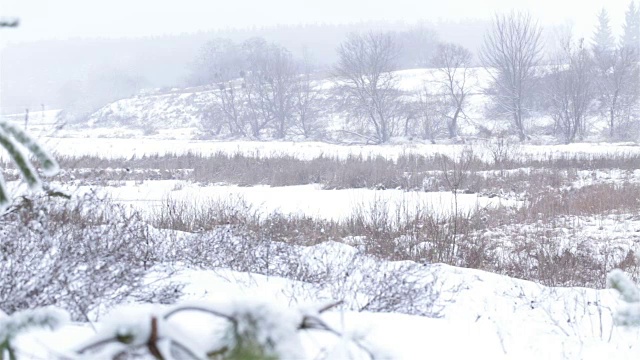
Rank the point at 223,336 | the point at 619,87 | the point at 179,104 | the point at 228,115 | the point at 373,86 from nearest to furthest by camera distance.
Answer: the point at 223,336, the point at 619,87, the point at 373,86, the point at 228,115, the point at 179,104

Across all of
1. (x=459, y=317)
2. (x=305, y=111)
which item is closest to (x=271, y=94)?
(x=305, y=111)

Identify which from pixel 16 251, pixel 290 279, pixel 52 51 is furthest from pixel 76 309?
pixel 52 51

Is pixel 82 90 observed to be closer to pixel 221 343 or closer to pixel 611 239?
pixel 611 239

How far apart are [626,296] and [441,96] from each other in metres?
59.6

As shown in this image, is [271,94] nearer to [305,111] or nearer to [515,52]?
[305,111]

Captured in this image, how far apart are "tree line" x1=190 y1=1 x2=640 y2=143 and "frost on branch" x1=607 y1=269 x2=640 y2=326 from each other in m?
43.6

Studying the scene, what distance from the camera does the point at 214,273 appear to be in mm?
6516

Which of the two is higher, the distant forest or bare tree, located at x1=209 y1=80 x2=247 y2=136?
the distant forest

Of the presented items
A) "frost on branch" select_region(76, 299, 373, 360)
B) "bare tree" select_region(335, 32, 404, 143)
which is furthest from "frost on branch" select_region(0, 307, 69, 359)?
"bare tree" select_region(335, 32, 404, 143)

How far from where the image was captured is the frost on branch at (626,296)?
1.86 m

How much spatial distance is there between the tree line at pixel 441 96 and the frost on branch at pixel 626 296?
143 feet

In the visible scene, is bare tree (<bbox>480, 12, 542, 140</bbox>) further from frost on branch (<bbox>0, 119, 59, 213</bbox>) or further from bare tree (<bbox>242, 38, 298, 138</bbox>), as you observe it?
frost on branch (<bbox>0, 119, 59, 213</bbox>)

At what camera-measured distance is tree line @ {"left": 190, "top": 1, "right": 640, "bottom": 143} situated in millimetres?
48562

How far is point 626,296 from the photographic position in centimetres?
191
